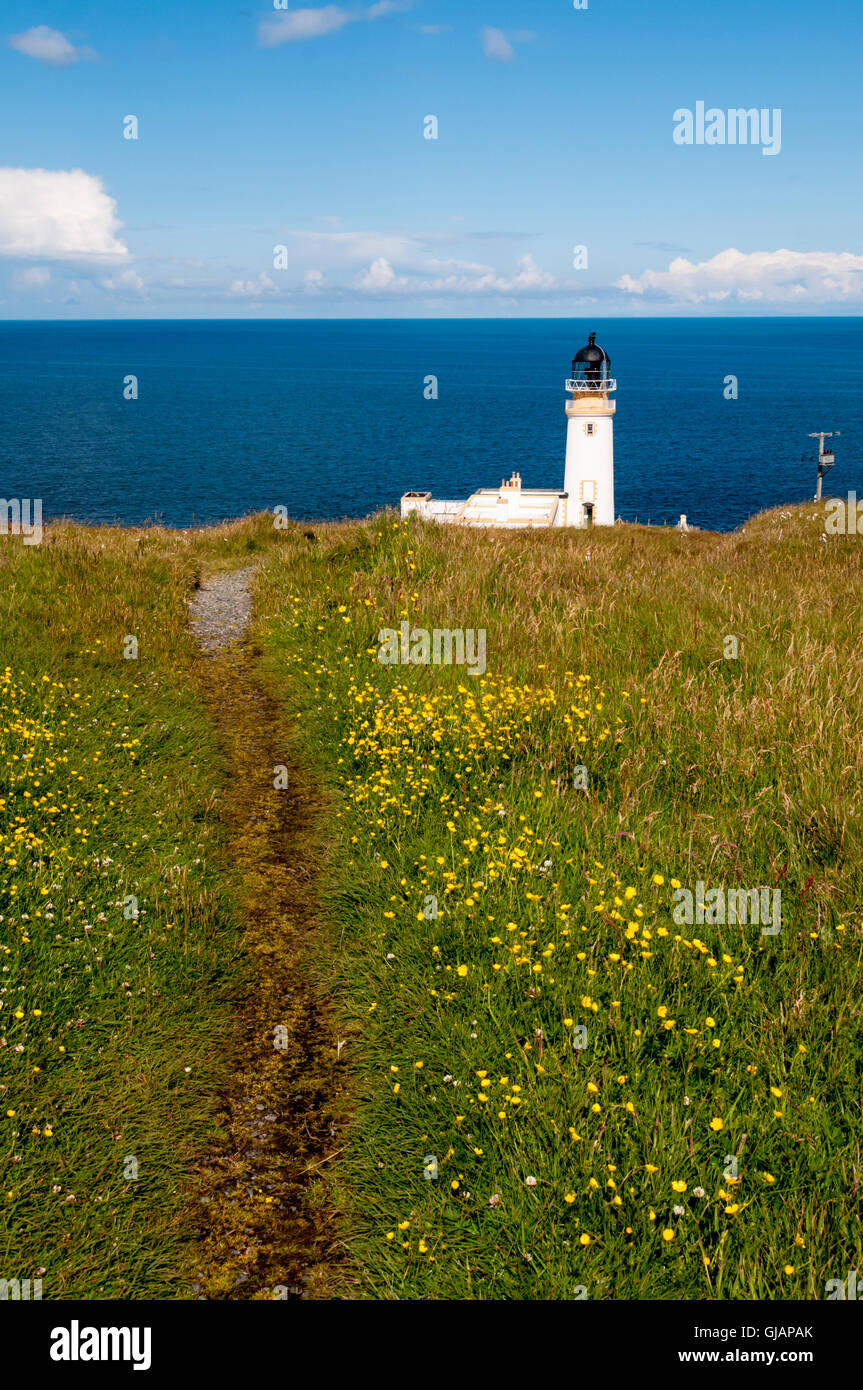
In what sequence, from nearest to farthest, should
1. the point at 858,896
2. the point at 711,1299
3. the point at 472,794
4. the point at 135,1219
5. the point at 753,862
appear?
the point at 711,1299
the point at 135,1219
the point at 858,896
the point at 753,862
the point at 472,794

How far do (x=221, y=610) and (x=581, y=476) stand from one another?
174 ft

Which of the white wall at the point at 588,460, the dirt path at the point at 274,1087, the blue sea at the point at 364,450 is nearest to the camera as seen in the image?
the dirt path at the point at 274,1087

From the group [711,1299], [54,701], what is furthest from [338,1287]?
[54,701]

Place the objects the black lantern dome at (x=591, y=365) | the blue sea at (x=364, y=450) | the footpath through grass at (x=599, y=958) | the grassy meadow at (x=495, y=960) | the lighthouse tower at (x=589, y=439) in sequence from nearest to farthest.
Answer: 1. the footpath through grass at (x=599, y=958)
2. the grassy meadow at (x=495, y=960)
3. the black lantern dome at (x=591, y=365)
4. the lighthouse tower at (x=589, y=439)
5. the blue sea at (x=364, y=450)

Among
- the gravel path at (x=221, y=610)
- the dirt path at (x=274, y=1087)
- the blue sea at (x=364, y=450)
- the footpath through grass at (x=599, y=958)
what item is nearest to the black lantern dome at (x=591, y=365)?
the blue sea at (x=364, y=450)

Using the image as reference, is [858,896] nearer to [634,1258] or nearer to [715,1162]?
[715,1162]

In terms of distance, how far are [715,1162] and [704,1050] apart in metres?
0.78

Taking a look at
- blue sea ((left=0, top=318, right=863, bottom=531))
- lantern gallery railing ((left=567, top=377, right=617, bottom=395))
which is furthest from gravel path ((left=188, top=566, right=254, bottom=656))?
lantern gallery railing ((left=567, top=377, right=617, bottom=395))

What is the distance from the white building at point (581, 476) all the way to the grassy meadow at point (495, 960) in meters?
54.2

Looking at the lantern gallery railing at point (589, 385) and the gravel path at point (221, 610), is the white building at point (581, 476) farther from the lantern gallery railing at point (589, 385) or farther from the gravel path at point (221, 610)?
the gravel path at point (221, 610)

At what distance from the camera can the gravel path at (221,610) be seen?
49.5ft

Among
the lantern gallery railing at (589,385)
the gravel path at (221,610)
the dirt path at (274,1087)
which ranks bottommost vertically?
the dirt path at (274,1087)

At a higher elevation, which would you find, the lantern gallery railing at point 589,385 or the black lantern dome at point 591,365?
the black lantern dome at point 591,365

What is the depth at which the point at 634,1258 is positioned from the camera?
391 centimetres
